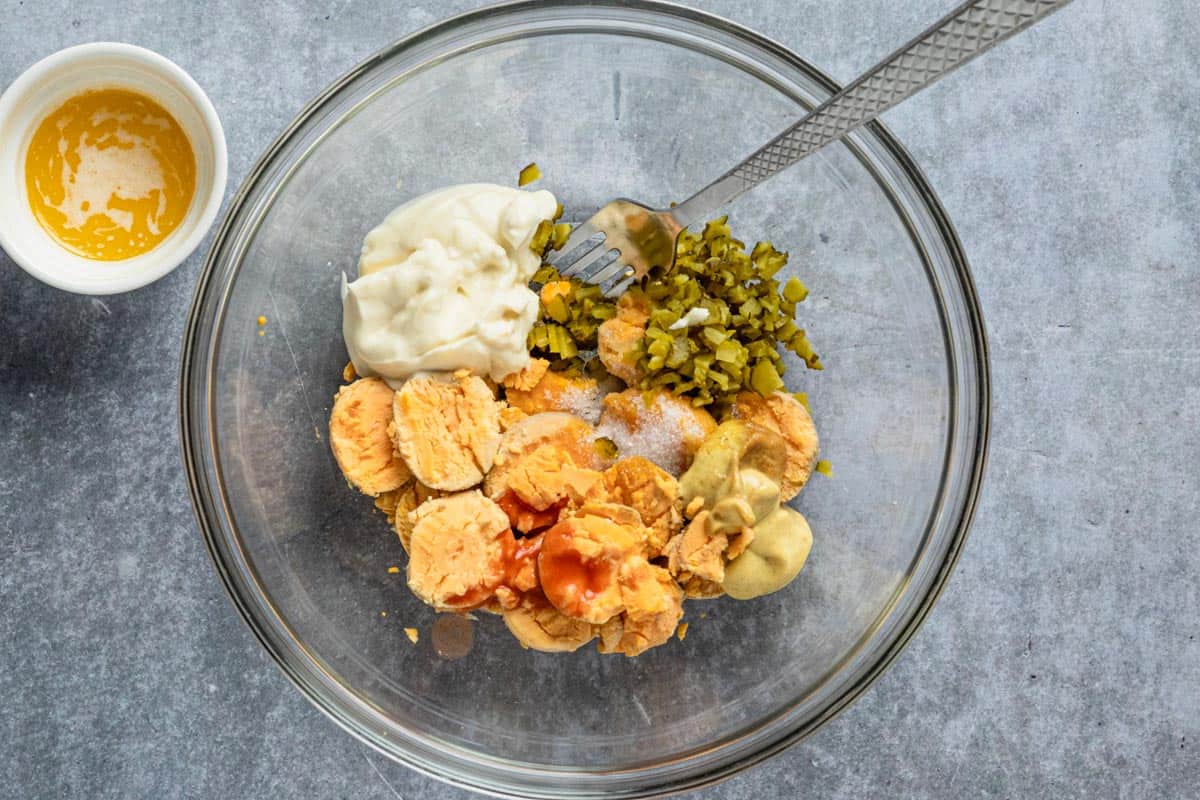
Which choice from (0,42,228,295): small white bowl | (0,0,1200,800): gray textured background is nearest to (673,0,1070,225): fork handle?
(0,0,1200,800): gray textured background

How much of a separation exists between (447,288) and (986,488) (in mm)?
1039

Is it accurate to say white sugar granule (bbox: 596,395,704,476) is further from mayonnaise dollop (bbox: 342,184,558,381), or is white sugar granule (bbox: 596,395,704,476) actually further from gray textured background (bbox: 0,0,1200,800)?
gray textured background (bbox: 0,0,1200,800)

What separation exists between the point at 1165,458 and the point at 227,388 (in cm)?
170

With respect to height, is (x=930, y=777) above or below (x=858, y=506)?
below

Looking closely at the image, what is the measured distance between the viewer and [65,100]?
158cm

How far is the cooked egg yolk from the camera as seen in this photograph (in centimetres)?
159

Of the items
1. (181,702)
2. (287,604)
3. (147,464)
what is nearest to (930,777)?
(287,604)

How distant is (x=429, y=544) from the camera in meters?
1.42

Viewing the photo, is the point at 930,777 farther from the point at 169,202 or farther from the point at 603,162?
the point at 169,202

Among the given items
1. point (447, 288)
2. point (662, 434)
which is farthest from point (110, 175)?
point (662, 434)

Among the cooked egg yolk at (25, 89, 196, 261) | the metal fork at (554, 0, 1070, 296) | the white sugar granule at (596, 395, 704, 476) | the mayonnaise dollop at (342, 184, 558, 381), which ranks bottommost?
the cooked egg yolk at (25, 89, 196, 261)

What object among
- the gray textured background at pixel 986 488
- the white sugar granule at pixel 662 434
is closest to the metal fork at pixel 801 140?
the white sugar granule at pixel 662 434

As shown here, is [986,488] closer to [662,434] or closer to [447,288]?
[662,434]

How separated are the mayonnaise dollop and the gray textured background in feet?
1.30
